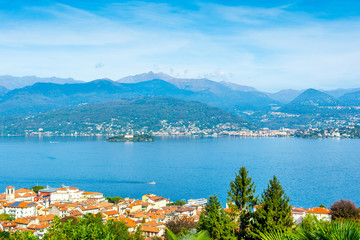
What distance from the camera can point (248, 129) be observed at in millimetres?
129375

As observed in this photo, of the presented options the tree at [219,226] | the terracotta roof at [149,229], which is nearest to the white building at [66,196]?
the terracotta roof at [149,229]

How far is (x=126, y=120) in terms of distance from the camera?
12719 cm

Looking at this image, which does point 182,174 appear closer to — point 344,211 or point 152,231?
point 152,231

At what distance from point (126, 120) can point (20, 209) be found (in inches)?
4178

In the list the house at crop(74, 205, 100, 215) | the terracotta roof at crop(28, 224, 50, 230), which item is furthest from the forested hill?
the terracotta roof at crop(28, 224, 50, 230)

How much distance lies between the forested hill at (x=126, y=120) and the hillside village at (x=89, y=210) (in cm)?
8994

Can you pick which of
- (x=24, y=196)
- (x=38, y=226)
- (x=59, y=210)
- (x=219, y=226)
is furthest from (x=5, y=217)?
(x=219, y=226)

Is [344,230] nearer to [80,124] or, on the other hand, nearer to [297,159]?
[297,159]

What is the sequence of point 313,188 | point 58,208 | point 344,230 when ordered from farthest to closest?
point 313,188
point 58,208
point 344,230

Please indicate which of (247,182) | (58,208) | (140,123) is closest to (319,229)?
(247,182)

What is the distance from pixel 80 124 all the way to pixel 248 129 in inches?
2209

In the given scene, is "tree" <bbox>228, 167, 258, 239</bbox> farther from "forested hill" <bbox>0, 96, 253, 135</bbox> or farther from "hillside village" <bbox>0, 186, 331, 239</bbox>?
"forested hill" <bbox>0, 96, 253, 135</bbox>

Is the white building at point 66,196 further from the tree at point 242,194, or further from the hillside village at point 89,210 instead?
the tree at point 242,194

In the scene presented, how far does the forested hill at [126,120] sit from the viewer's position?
121 m
